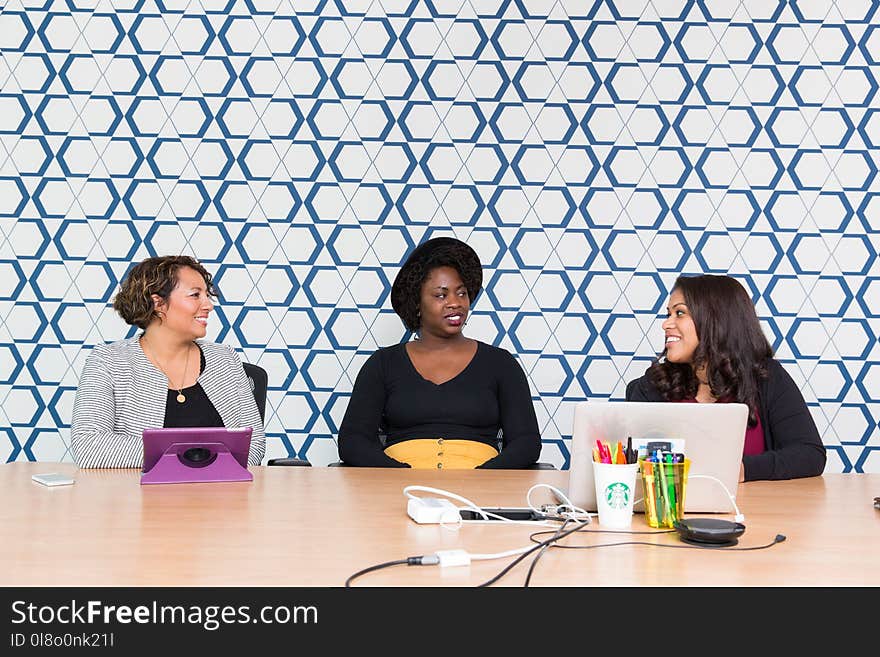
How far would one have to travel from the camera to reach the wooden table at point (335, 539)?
1.35m

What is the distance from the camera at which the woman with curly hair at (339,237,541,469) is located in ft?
10.0

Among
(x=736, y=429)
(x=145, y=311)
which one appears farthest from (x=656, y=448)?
(x=145, y=311)

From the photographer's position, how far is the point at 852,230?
3717mm

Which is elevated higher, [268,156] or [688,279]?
[268,156]

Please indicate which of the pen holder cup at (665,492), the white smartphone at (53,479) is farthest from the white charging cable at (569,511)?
the white smartphone at (53,479)

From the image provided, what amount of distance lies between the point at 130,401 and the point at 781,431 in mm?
1998

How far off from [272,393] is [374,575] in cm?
246

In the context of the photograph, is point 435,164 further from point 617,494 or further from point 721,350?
point 617,494

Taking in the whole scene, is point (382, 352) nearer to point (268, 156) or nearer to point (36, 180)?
point (268, 156)

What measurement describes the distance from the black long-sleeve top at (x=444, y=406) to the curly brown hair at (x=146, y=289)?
0.77m

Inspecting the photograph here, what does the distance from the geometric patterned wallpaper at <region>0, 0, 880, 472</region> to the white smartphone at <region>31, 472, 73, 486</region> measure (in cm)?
162

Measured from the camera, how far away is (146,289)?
297 cm

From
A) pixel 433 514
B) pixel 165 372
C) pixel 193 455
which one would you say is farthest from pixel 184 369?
pixel 433 514

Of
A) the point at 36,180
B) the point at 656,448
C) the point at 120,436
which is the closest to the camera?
the point at 656,448
